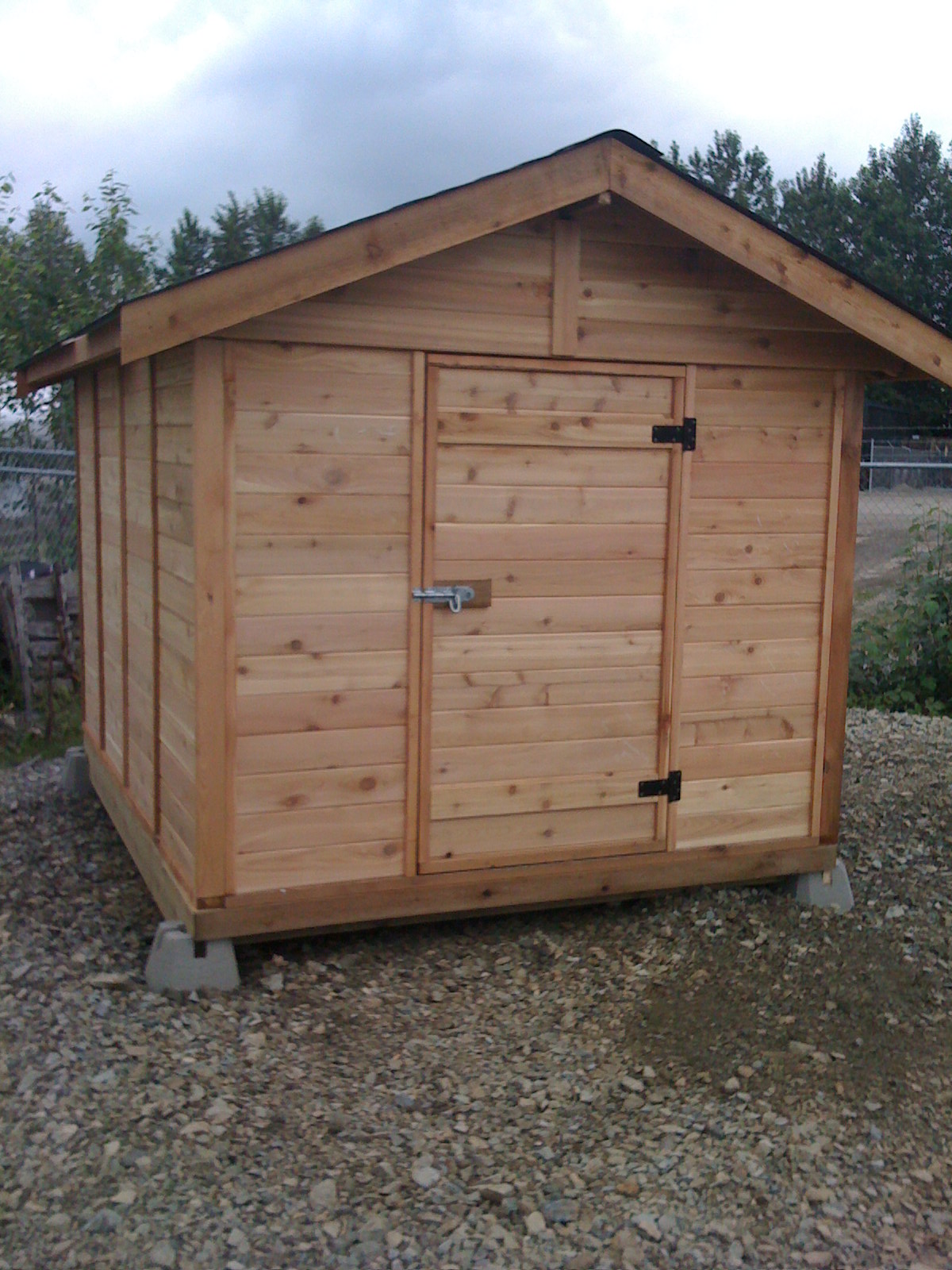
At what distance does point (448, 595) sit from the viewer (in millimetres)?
5086

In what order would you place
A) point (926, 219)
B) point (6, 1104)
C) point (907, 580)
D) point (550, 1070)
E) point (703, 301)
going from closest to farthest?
1. point (6, 1104)
2. point (550, 1070)
3. point (703, 301)
4. point (907, 580)
5. point (926, 219)

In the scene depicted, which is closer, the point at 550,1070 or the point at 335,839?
the point at 550,1070

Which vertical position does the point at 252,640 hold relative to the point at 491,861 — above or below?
above

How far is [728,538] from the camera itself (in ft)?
18.1

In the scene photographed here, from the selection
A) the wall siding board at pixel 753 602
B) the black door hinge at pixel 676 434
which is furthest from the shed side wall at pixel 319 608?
the wall siding board at pixel 753 602

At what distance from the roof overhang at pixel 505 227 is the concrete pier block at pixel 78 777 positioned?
3.09 meters

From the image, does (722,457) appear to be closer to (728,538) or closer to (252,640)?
(728,538)

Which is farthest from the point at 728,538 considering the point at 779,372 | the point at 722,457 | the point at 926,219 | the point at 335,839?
the point at 926,219

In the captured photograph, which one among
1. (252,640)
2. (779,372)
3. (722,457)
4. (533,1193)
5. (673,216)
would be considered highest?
(673,216)

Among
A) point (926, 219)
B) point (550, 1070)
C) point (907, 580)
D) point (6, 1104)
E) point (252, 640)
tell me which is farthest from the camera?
point (926, 219)

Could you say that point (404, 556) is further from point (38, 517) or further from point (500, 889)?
point (38, 517)

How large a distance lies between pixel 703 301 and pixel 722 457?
0.63 m

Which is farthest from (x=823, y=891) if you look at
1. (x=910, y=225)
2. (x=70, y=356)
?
(x=910, y=225)

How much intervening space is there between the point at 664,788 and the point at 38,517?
7.61 m
